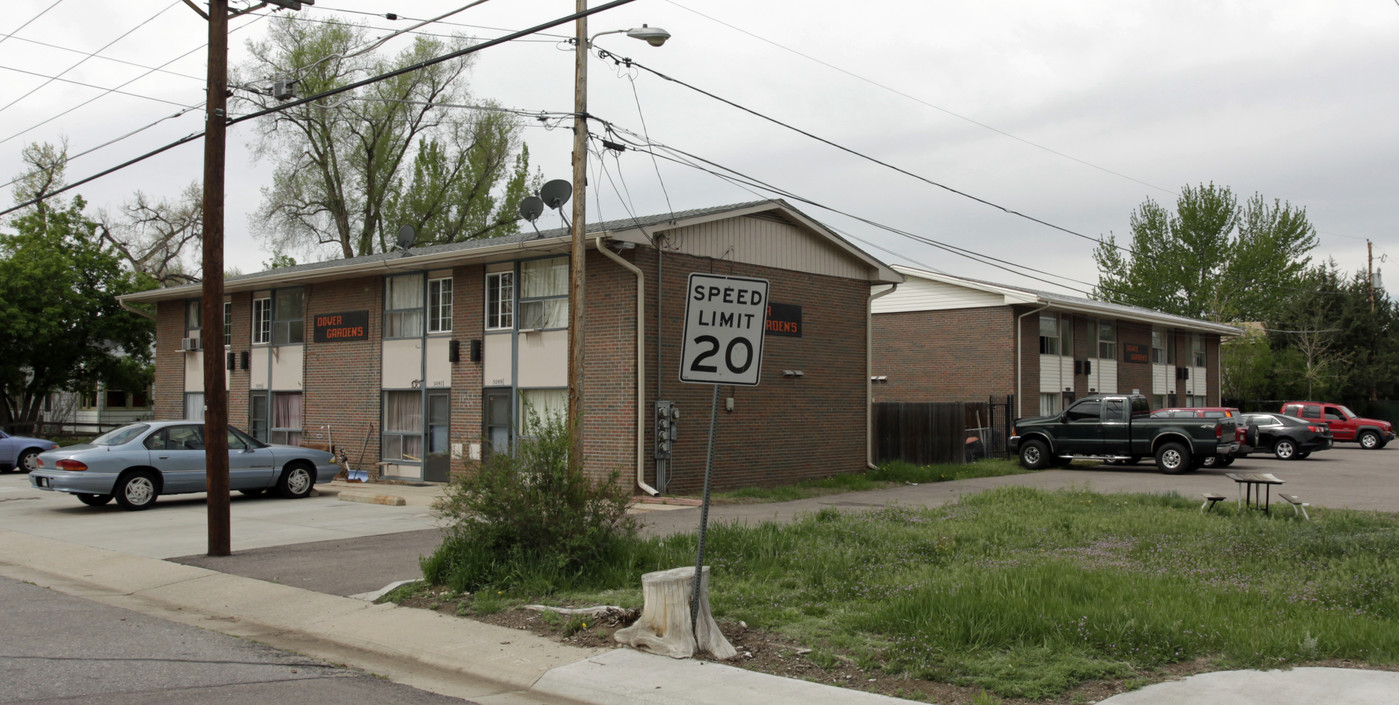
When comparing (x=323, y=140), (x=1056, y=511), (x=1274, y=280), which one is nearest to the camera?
(x=1056, y=511)

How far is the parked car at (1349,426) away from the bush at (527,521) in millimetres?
35429

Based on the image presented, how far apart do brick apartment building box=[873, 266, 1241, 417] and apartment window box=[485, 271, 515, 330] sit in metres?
12.6

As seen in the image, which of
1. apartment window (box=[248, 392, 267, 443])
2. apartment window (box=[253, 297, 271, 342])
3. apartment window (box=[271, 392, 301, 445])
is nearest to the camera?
apartment window (box=[271, 392, 301, 445])

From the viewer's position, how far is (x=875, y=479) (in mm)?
23172

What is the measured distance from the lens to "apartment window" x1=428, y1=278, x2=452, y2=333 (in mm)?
22656

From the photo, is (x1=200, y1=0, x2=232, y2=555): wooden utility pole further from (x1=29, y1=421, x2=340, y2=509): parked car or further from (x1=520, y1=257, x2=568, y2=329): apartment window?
(x1=520, y1=257, x2=568, y2=329): apartment window

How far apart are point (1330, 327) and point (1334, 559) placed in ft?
167

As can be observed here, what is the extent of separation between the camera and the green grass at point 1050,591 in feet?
22.6

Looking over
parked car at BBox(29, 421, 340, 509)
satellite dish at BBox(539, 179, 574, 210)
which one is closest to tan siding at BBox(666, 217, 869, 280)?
satellite dish at BBox(539, 179, 574, 210)

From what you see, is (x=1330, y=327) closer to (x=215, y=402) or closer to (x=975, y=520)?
(x=975, y=520)

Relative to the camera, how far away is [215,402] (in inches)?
487

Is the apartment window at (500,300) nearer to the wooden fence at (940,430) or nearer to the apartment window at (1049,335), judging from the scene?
the wooden fence at (940,430)

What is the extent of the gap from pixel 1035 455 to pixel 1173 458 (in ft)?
11.4

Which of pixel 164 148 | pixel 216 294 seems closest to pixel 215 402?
pixel 216 294
